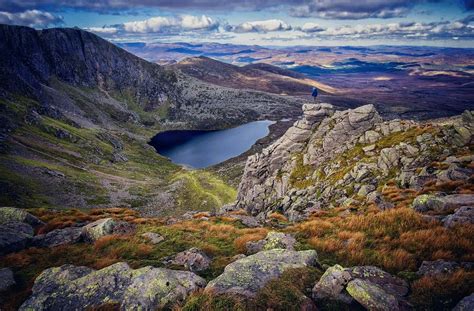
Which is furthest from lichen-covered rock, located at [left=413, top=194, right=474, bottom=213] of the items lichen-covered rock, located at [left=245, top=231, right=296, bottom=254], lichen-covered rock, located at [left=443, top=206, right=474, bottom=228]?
lichen-covered rock, located at [left=245, top=231, right=296, bottom=254]

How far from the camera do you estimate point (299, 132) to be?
224 ft

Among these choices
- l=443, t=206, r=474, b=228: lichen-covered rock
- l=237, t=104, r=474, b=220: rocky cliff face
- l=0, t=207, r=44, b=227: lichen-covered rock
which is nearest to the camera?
l=443, t=206, r=474, b=228: lichen-covered rock

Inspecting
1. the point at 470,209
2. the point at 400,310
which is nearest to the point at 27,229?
the point at 400,310

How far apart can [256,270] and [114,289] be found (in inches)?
242

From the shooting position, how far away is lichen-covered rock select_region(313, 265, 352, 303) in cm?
1100

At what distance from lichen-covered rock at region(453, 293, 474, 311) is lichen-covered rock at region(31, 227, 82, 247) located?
22.3 meters

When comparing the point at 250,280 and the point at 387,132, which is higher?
the point at 250,280

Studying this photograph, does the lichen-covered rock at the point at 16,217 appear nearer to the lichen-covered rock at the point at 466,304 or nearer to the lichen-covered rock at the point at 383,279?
the lichen-covered rock at the point at 383,279

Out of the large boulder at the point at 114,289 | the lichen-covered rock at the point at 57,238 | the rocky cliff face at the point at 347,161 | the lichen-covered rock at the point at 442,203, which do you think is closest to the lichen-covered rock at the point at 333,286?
the large boulder at the point at 114,289

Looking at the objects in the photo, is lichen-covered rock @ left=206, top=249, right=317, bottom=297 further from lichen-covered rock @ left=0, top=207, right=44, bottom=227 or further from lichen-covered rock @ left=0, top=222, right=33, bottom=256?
lichen-covered rock @ left=0, top=207, right=44, bottom=227

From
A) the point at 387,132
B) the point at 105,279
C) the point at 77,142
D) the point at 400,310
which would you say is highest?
the point at 400,310

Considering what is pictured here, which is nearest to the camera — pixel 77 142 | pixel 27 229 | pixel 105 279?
pixel 105 279

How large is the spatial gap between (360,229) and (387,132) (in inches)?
1590

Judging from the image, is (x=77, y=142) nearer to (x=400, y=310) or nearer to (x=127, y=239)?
(x=127, y=239)
